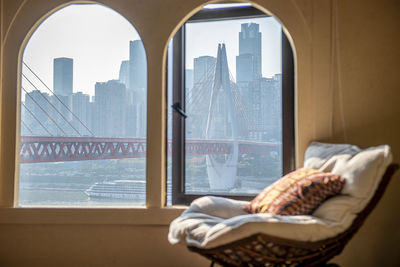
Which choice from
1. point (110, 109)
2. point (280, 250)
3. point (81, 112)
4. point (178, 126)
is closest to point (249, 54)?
point (178, 126)

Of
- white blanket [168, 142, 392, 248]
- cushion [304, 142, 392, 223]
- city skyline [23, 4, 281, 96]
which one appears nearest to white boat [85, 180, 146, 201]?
city skyline [23, 4, 281, 96]

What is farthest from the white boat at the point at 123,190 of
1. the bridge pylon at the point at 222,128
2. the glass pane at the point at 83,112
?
the bridge pylon at the point at 222,128

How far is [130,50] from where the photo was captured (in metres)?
2.64

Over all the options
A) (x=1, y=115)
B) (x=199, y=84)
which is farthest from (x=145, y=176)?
(x=1, y=115)

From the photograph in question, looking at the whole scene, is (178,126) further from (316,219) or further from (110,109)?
(316,219)

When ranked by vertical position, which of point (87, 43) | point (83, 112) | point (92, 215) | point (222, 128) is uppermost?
point (87, 43)

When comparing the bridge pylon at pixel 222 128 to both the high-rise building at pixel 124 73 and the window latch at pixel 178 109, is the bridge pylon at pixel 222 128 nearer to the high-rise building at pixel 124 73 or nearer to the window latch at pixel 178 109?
the window latch at pixel 178 109

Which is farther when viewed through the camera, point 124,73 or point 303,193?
point 124,73

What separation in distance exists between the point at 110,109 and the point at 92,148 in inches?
12.9

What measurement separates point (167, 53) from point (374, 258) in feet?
6.65

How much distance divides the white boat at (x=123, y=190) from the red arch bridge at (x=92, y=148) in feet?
0.65

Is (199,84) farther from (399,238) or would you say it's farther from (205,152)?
(399,238)

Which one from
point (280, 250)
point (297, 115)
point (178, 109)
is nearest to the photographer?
point (280, 250)

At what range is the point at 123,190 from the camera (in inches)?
102
